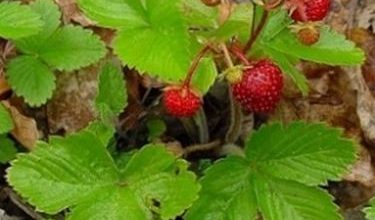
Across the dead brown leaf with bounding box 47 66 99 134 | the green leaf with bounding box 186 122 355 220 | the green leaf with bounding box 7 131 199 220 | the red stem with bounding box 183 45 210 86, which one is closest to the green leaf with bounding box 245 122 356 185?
the green leaf with bounding box 186 122 355 220

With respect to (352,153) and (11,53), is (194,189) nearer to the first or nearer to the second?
(352,153)

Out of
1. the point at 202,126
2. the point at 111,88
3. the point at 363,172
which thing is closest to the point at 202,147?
the point at 202,126

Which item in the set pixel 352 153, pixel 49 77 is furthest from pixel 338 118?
pixel 49 77

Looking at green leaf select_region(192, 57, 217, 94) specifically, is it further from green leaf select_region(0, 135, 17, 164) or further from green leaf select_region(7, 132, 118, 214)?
green leaf select_region(0, 135, 17, 164)

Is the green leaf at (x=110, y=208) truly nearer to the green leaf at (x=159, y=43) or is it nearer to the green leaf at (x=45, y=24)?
the green leaf at (x=159, y=43)

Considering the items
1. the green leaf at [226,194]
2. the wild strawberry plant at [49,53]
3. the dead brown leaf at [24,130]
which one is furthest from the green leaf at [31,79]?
the green leaf at [226,194]

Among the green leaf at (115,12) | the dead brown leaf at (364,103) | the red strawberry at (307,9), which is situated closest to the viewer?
the red strawberry at (307,9)

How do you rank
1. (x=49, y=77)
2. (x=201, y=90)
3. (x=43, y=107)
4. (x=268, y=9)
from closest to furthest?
(x=268, y=9) < (x=201, y=90) < (x=49, y=77) < (x=43, y=107)

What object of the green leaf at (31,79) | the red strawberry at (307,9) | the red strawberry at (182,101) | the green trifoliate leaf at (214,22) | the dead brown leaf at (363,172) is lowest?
the dead brown leaf at (363,172)
